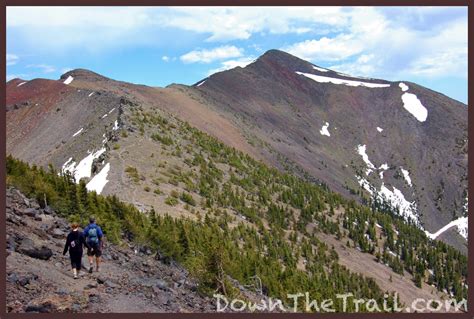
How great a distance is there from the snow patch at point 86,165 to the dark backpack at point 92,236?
102ft

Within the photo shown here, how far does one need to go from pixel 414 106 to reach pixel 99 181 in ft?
550

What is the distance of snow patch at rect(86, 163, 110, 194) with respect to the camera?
40041 mm

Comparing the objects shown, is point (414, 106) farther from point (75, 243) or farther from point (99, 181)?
point (75, 243)

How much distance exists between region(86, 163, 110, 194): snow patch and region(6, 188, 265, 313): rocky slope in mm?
18266

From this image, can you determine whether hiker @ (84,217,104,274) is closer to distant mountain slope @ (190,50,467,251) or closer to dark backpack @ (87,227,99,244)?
dark backpack @ (87,227,99,244)

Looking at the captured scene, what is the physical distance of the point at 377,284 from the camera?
45188 millimetres

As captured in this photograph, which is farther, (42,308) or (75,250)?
(75,250)

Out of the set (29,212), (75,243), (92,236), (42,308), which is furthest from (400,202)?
(42,308)

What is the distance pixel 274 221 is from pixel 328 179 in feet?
235

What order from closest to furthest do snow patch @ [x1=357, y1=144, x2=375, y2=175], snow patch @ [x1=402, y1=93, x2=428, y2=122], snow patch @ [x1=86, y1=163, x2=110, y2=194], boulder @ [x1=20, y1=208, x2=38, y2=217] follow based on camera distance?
boulder @ [x1=20, y1=208, x2=38, y2=217]
snow patch @ [x1=86, y1=163, x2=110, y2=194]
snow patch @ [x1=357, y1=144, x2=375, y2=175]
snow patch @ [x1=402, y1=93, x2=428, y2=122]

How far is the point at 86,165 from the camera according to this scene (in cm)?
5081

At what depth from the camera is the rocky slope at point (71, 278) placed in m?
14.4

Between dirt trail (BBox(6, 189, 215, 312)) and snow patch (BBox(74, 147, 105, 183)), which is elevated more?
snow patch (BBox(74, 147, 105, 183))

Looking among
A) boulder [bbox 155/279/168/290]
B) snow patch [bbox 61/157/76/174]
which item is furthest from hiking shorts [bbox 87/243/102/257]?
snow patch [bbox 61/157/76/174]
